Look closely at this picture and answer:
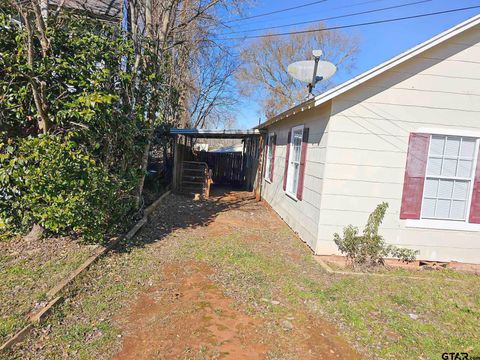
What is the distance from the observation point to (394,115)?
5.35m

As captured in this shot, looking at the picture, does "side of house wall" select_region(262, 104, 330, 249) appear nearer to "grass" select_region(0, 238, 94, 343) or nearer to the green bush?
the green bush

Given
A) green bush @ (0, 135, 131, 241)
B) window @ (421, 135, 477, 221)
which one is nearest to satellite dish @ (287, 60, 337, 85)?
window @ (421, 135, 477, 221)

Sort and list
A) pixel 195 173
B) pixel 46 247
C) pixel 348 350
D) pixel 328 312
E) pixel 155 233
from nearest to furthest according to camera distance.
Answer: pixel 348 350, pixel 328 312, pixel 46 247, pixel 155 233, pixel 195 173

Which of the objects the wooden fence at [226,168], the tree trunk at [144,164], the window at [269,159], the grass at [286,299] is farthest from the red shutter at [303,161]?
the wooden fence at [226,168]

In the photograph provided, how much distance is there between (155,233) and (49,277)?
8.75 feet

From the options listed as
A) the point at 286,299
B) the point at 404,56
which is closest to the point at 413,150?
the point at 404,56

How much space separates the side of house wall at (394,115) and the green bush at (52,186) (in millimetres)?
3714

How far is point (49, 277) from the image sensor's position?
154 inches

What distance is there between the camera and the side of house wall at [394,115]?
5309 millimetres

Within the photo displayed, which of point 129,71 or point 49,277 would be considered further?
point 129,71

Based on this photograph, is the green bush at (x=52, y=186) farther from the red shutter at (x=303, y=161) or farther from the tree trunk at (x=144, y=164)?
the red shutter at (x=303, y=161)

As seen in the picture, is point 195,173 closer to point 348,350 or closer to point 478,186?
point 478,186

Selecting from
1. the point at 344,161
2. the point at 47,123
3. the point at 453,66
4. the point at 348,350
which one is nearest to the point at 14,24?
the point at 47,123

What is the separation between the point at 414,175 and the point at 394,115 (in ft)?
3.57
